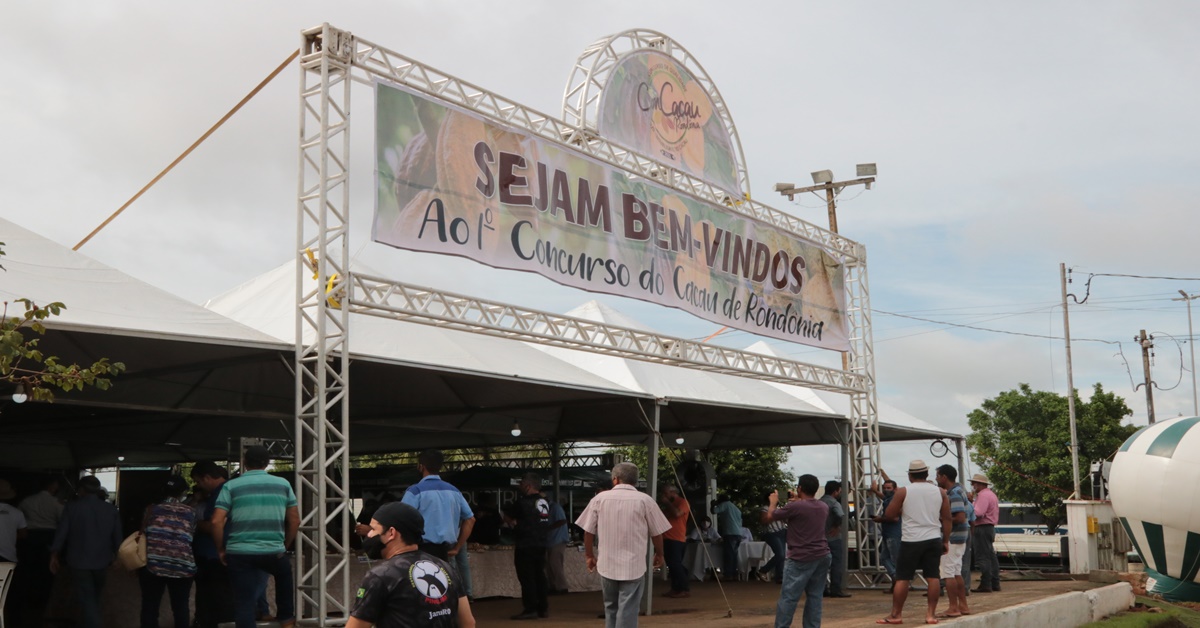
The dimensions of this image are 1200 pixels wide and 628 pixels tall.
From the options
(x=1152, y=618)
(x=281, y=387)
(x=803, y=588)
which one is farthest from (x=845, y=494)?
(x=281, y=387)

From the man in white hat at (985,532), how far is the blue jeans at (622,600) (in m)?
7.42

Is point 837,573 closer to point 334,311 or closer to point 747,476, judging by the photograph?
point 334,311

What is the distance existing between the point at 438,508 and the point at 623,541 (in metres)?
1.86

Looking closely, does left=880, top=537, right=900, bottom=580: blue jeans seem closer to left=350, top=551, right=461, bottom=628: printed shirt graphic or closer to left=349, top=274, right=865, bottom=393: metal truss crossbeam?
left=349, top=274, right=865, bottom=393: metal truss crossbeam

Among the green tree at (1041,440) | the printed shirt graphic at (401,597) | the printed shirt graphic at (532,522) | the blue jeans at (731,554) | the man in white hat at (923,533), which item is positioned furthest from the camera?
the green tree at (1041,440)

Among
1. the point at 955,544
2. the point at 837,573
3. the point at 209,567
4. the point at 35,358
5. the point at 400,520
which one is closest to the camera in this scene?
the point at 400,520

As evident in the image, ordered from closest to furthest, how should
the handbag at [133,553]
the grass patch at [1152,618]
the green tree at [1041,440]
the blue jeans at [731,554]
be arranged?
the handbag at [133,553]
the grass patch at [1152,618]
the blue jeans at [731,554]
the green tree at [1041,440]

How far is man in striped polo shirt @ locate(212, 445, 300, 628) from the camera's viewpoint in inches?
314

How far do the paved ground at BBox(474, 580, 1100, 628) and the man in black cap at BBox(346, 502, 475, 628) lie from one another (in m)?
6.39

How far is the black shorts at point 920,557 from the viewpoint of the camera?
380 inches

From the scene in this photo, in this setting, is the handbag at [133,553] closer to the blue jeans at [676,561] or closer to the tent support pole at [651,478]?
the tent support pole at [651,478]

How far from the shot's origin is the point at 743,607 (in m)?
12.9

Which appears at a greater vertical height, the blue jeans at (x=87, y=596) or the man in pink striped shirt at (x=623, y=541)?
the man in pink striped shirt at (x=623, y=541)

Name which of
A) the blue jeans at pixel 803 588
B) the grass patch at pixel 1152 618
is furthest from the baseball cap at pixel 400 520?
the grass patch at pixel 1152 618
